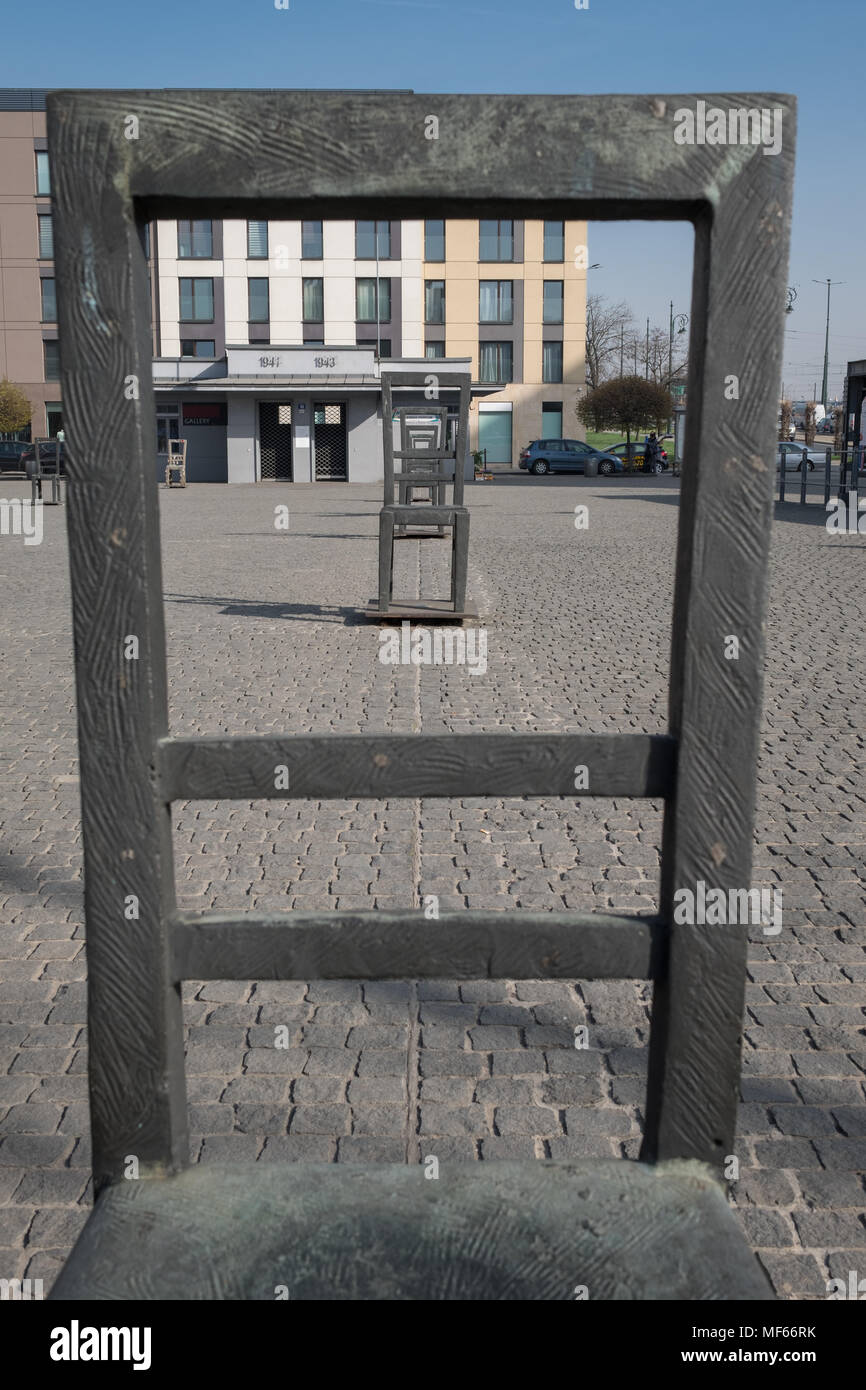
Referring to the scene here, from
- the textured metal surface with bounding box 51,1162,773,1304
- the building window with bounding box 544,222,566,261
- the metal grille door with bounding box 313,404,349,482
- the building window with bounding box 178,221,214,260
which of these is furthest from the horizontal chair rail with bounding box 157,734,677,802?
the building window with bounding box 544,222,566,261

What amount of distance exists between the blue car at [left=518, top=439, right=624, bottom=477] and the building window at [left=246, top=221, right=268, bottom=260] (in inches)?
636

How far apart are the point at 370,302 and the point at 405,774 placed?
6415 centimetres

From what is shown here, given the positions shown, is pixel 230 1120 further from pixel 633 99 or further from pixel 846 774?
pixel 846 774

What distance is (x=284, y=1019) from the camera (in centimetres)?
379

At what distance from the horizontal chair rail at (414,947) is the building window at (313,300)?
64085mm

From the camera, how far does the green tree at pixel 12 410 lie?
6091 centimetres

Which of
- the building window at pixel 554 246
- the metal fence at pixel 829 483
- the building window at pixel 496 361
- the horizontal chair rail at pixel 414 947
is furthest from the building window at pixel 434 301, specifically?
the horizontal chair rail at pixel 414 947

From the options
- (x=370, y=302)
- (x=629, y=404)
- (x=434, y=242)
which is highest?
(x=434, y=242)

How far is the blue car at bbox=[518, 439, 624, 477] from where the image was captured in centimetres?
5550

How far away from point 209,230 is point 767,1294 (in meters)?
65.3

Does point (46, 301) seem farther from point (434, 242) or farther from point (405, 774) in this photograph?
point (405, 774)

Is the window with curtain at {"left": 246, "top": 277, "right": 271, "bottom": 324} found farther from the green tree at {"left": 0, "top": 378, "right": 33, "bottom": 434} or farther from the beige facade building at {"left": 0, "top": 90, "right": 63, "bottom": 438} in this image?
the green tree at {"left": 0, "top": 378, "right": 33, "bottom": 434}

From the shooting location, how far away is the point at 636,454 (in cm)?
5659

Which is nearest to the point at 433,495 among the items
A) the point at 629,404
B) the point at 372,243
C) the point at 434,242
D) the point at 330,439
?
the point at 330,439
